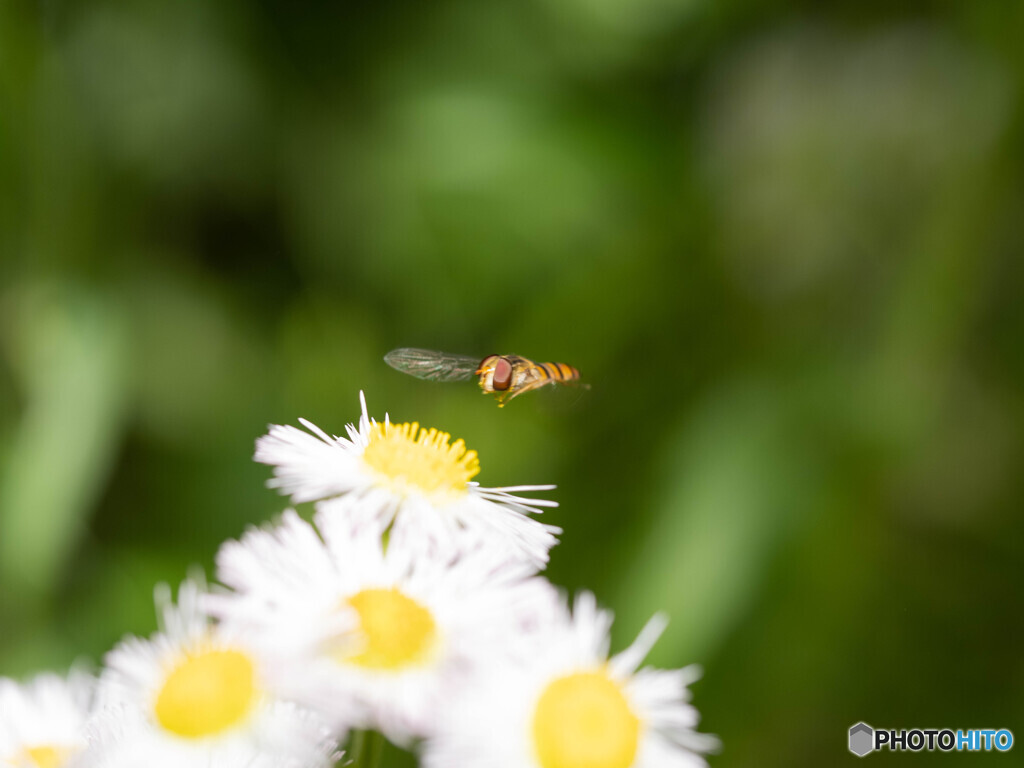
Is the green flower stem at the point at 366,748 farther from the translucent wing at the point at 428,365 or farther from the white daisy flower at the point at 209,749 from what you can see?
the translucent wing at the point at 428,365

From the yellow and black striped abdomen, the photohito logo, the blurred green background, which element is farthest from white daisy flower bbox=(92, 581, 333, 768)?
the blurred green background

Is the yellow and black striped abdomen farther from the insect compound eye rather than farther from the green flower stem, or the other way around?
the green flower stem

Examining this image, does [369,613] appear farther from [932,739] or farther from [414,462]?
[932,739]

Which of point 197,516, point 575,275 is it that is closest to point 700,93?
point 575,275

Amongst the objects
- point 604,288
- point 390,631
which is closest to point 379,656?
point 390,631

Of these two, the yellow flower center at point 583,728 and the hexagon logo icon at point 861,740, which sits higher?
the hexagon logo icon at point 861,740

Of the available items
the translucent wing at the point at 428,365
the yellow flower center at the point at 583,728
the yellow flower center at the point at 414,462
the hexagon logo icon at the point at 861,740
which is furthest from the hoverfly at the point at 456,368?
the hexagon logo icon at the point at 861,740
